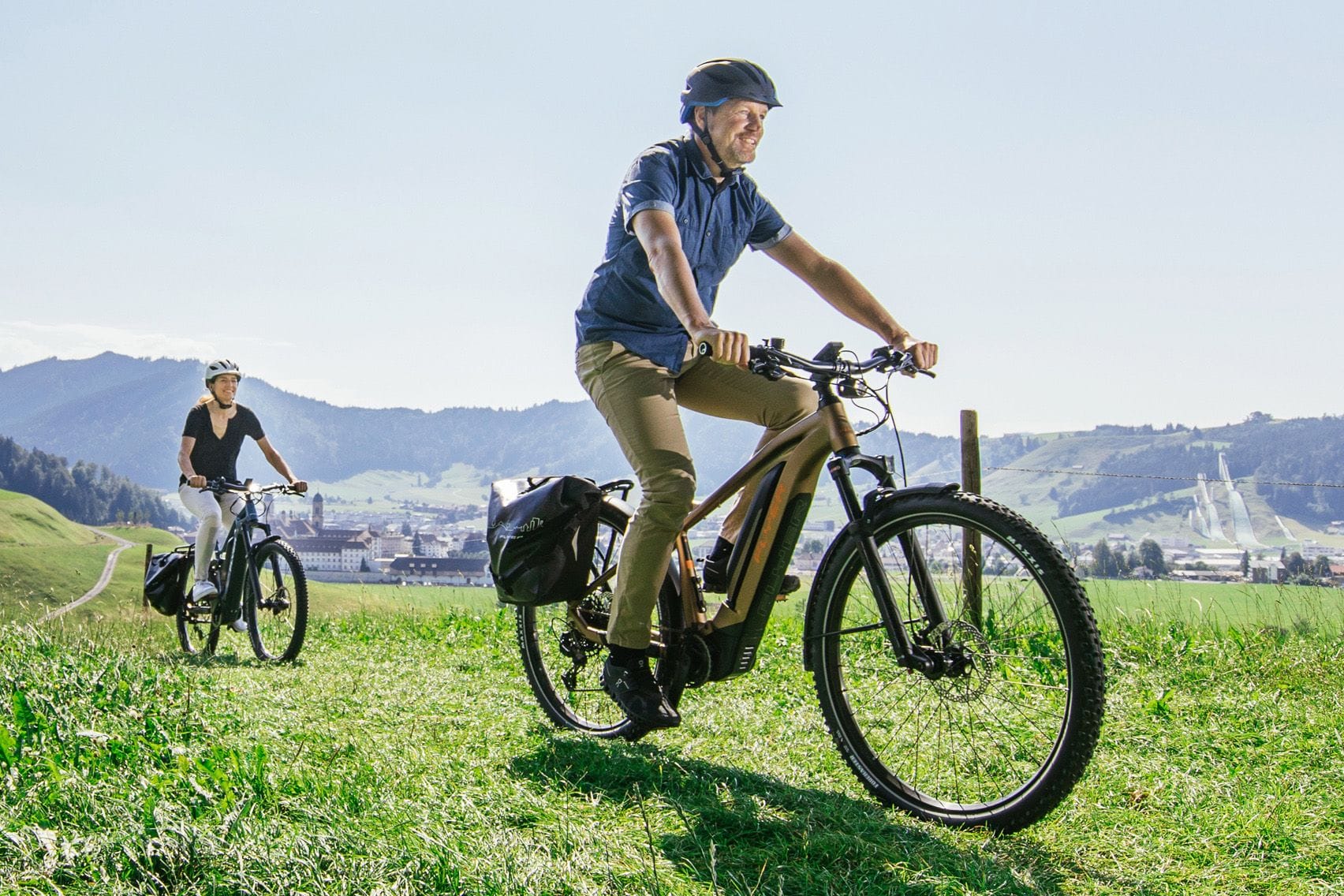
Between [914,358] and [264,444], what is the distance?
6.21m

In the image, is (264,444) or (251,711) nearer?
(251,711)

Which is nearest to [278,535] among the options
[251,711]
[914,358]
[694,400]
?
[251,711]

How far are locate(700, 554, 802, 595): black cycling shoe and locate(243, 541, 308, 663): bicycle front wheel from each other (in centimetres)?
424

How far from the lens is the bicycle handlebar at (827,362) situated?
3479 millimetres

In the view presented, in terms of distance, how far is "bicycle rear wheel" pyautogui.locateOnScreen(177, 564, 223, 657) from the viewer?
8.29m

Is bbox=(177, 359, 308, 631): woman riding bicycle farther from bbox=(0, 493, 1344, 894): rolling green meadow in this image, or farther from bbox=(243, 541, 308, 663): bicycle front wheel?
bbox=(0, 493, 1344, 894): rolling green meadow

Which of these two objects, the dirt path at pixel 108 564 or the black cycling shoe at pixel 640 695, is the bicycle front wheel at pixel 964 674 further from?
the dirt path at pixel 108 564

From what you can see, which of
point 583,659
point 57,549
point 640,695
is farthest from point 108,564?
point 640,695

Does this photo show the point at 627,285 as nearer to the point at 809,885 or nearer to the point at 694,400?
the point at 694,400

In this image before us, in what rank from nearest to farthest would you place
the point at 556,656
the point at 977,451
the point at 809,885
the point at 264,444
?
the point at 809,885 < the point at 556,656 < the point at 977,451 < the point at 264,444

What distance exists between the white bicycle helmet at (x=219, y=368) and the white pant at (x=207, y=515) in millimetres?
874

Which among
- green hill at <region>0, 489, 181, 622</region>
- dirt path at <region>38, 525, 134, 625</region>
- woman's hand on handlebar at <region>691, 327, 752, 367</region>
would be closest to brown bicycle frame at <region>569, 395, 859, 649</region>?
woman's hand on handlebar at <region>691, 327, 752, 367</region>

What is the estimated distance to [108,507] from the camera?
492 feet

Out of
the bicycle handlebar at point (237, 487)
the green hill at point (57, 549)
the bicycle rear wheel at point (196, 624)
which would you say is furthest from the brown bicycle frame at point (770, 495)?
the green hill at point (57, 549)
